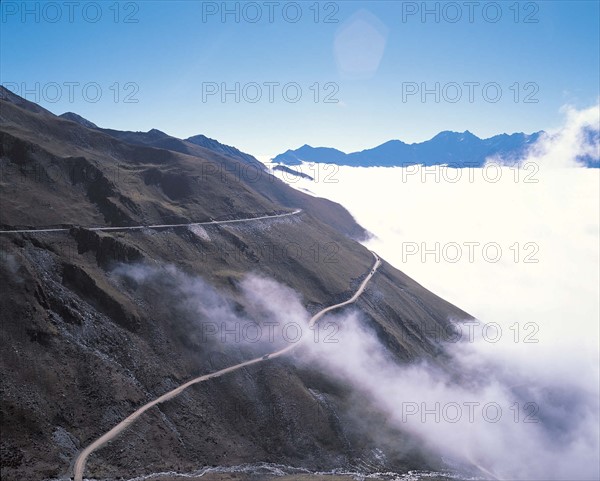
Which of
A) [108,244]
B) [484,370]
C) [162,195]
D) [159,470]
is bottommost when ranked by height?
[484,370]

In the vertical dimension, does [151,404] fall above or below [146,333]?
below

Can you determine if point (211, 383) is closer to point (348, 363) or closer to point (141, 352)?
point (141, 352)

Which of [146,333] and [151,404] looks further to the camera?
[146,333]

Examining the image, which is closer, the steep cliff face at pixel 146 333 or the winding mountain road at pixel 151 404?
the winding mountain road at pixel 151 404

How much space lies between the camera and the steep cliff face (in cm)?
6016

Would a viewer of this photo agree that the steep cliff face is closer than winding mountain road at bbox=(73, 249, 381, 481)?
No

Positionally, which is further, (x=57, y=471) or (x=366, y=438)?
(x=366, y=438)

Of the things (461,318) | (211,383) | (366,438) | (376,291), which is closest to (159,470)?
(211,383)

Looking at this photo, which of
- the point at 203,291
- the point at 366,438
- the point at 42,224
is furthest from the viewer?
the point at 203,291

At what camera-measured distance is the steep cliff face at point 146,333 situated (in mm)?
60156

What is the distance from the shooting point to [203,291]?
9456cm

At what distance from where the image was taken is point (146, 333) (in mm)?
79750

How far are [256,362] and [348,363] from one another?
24512 mm

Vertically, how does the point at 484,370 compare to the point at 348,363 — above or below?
below
